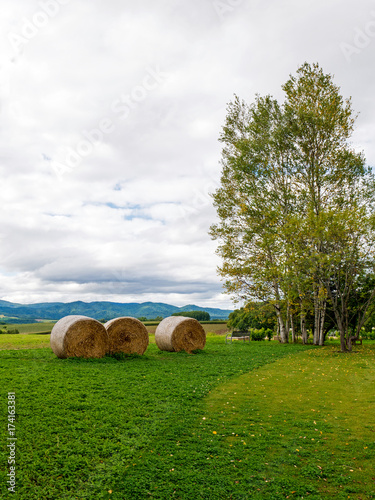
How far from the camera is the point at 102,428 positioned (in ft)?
22.4

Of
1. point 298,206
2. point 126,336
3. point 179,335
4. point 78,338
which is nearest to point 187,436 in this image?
point 78,338

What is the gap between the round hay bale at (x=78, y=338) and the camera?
15305 mm

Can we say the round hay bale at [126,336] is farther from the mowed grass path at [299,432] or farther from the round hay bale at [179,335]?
the mowed grass path at [299,432]

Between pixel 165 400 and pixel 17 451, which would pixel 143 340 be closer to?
pixel 165 400

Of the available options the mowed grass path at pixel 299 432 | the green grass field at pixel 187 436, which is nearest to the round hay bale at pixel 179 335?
the green grass field at pixel 187 436

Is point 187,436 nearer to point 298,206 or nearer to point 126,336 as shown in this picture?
point 126,336

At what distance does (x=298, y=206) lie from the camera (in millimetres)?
27719

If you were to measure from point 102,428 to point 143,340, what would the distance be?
11345 millimetres

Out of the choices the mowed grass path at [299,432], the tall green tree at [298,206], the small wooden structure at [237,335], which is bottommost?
the small wooden structure at [237,335]

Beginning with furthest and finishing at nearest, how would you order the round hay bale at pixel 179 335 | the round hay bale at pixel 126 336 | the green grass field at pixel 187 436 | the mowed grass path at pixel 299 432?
the round hay bale at pixel 179 335 → the round hay bale at pixel 126 336 → the mowed grass path at pixel 299 432 → the green grass field at pixel 187 436

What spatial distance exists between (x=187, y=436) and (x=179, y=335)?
13.1 m

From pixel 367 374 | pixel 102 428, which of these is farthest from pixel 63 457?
pixel 367 374

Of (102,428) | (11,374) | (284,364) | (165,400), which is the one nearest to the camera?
(102,428)

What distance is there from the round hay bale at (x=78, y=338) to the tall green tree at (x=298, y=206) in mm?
11871
